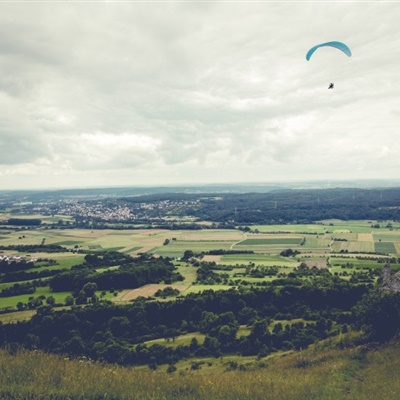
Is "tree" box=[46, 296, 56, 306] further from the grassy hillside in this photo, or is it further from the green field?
the green field

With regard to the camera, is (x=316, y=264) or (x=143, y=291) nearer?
(x=143, y=291)

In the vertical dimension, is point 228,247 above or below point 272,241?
below

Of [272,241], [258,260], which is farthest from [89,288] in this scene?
[272,241]

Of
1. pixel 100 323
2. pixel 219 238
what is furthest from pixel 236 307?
pixel 219 238

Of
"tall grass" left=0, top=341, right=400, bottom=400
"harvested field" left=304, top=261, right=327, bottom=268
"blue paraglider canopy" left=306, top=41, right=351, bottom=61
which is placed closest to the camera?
"tall grass" left=0, top=341, right=400, bottom=400

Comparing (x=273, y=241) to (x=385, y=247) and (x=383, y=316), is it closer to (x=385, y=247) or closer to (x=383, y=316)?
(x=385, y=247)

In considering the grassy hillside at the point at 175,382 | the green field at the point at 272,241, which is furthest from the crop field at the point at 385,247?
the grassy hillside at the point at 175,382

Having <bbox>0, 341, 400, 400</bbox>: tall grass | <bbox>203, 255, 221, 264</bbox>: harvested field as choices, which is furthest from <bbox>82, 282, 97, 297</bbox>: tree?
<bbox>0, 341, 400, 400</bbox>: tall grass

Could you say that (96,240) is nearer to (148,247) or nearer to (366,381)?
(148,247)
